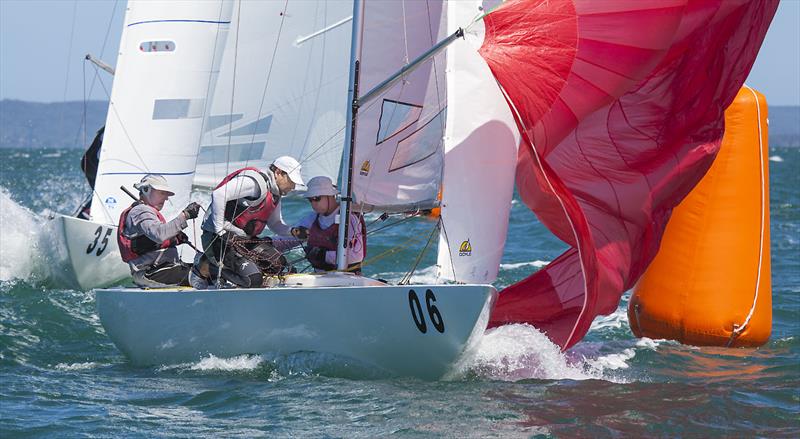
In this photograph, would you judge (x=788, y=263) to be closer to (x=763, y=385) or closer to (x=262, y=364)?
(x=763, y=385)

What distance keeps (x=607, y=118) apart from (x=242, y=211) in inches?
87.3

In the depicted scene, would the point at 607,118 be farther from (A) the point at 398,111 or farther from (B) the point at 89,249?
(B) the point at 89,249

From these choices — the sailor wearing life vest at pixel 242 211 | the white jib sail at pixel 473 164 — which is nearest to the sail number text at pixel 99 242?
the sailor wearing life vest at pixel 242 211

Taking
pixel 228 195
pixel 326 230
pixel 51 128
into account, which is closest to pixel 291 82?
pixel 326 230

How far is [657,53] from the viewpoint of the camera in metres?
6.77

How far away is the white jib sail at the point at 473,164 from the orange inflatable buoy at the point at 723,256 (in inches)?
60.7

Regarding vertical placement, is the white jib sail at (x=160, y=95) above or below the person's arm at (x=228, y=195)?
above

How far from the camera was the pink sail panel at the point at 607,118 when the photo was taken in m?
6.50

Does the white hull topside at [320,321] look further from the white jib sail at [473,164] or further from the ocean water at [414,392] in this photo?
the white jib sail at [473,164]

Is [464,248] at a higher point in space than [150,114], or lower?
lower

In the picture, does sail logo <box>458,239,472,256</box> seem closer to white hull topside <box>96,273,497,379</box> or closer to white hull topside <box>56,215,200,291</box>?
A: white hull topside <box>96,273,497,379</box>

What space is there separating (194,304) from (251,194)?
701 mm

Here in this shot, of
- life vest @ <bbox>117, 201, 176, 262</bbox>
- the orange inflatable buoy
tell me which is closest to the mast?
life vest @ <bbox>117, 201, 176, 262</bbox>

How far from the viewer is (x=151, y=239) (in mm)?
7047
